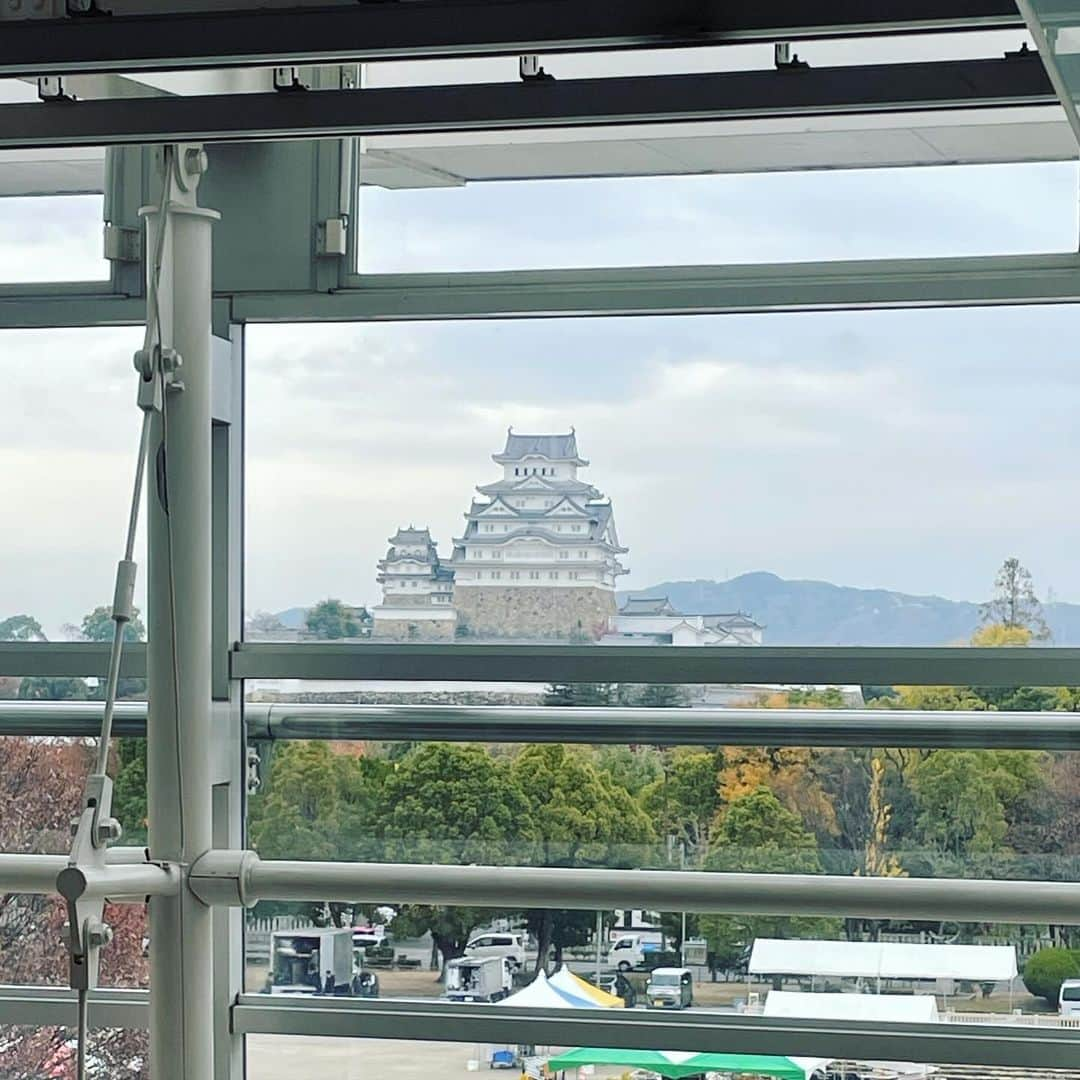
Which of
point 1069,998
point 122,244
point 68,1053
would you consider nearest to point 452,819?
point 68,1053

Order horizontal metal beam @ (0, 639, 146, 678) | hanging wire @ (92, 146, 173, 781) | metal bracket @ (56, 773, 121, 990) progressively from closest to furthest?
metal bracket @ (56, 773, 121, 990)
hanging wire @ (92, 146, 173, 781)
horizontal metal beam @ (0, 639, 146, 678)

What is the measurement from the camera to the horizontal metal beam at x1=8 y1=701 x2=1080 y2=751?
3.39 metres

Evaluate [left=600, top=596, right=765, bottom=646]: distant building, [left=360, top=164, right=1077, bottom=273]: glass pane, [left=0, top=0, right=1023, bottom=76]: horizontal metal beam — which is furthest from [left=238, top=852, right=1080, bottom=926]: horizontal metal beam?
[left=0, top=0, right=1023, bottom=76]: horizontal metal beam

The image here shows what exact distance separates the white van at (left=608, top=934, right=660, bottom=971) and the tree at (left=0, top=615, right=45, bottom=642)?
4.78 feet

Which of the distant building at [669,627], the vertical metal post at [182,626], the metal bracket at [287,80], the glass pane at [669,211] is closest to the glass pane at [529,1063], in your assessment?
the vertical metal post at [182,626]

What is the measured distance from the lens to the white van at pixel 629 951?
350 centimetres

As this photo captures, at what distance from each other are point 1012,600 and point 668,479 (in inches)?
29.1

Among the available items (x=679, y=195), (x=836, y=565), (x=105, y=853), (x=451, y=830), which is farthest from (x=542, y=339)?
(x=105, y=853)

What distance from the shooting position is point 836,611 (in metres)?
3.47

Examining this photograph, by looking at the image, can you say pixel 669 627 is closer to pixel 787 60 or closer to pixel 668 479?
pixel 668 479

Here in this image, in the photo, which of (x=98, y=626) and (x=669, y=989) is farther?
(x=98, y=626)

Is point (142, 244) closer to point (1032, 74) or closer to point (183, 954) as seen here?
point (183, 954)

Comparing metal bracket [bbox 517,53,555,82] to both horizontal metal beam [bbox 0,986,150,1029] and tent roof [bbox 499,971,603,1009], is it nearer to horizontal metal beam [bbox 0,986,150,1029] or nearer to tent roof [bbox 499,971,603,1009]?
tent roof [bbox 499,971,603,1009]

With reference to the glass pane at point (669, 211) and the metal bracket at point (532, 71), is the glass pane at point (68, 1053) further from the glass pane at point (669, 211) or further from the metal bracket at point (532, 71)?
the metal bracket at point (532, 71)
